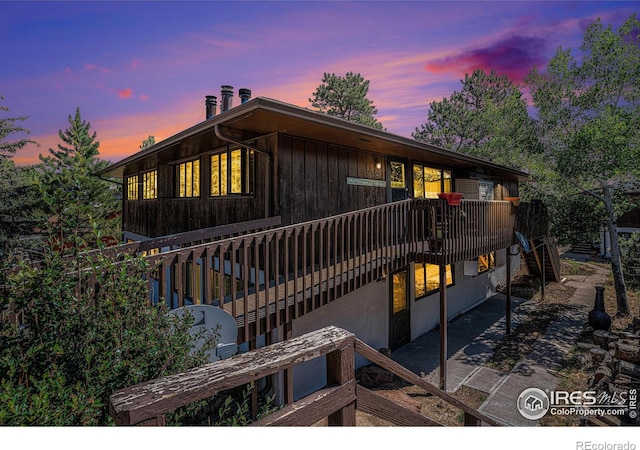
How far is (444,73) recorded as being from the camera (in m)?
7.16

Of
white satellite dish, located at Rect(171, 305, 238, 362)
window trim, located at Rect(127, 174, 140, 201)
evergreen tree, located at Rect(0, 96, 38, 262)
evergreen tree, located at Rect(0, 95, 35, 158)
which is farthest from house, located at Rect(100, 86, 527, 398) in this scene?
evergreen tree, located at Rect(0, 95, 35, 158)

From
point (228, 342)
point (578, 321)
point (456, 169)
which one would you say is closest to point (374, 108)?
point (456, 169)

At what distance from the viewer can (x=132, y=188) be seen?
15234 mm

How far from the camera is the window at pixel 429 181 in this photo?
9758mm

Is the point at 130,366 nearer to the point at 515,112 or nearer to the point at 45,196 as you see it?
the point at 45,196

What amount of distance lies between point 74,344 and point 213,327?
1154 millimetres

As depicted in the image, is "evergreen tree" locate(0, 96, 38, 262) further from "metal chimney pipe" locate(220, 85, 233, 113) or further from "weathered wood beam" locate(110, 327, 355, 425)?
"weathered wood beam" locate(110, 327, 355, 425)

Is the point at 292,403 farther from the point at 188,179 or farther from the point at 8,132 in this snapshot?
the point at 8,132

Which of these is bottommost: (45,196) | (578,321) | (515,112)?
(578,321)

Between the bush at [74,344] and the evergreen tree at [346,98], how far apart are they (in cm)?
2741

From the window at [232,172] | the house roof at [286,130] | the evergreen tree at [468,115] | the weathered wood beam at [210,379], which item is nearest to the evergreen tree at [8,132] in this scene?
the house roof at [286,130]
